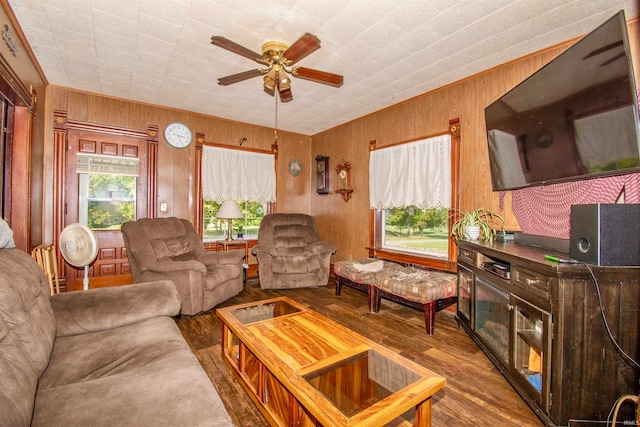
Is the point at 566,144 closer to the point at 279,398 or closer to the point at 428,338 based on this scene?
the point at 428,338

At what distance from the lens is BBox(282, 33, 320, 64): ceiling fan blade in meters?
2.04

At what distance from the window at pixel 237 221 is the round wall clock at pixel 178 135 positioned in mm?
959

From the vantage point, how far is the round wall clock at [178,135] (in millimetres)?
4383

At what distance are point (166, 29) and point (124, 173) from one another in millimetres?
2380

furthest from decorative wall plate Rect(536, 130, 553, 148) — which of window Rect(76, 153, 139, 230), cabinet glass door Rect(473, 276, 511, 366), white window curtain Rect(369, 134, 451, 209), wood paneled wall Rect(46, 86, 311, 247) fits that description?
window Rect(76, 153, 139, 230)

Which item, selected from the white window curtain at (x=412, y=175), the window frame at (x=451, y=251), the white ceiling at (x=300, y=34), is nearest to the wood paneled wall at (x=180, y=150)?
the white ceiling at (x=300, y=34)

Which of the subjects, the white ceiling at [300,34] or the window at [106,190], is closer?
the white ceiling at [300,34]

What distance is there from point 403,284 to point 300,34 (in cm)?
244

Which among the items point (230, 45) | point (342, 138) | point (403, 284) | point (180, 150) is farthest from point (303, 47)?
point (180, 150)

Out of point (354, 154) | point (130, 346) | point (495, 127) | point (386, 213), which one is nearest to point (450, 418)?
point (130, 346)

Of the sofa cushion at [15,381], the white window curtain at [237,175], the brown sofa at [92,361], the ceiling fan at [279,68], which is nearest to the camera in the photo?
the sofa cushion at [15,381]

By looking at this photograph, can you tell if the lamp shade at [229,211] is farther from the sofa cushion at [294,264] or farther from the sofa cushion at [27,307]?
the sofa cushion at [27,307]

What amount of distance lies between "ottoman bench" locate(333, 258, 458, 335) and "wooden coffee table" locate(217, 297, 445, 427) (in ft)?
3.72

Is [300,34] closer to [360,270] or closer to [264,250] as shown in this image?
[360,270]
